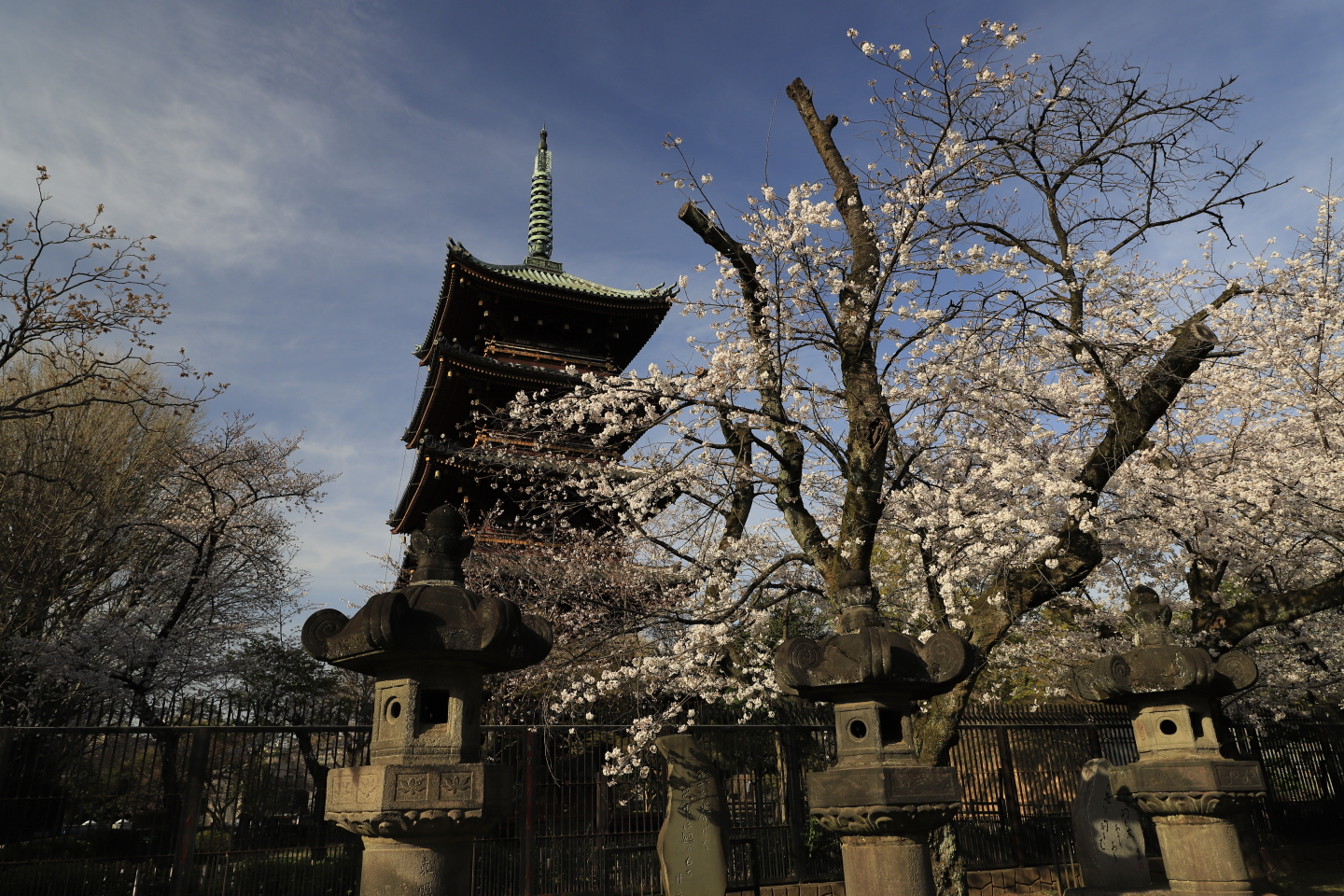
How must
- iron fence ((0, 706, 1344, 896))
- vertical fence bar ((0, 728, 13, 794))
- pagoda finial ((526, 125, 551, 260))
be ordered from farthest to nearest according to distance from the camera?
pagoda finial ((526, 125, 551, 260)), iron fence ((0, 706, 1344, 896)), vertical fence bar ((0, 728, 13, 794))

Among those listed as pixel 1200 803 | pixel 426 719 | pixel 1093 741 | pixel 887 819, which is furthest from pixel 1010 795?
pixel 426 719

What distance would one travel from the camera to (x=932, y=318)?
904 centimetres

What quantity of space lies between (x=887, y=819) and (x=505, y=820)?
6165 millimetres

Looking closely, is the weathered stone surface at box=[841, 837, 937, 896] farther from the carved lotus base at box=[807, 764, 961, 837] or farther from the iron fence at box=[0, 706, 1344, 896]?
the iron fence at box=[0, 706, 1344, 896]

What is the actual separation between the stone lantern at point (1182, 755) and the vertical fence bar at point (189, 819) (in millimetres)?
8991

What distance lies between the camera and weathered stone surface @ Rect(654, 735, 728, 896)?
31.8ft

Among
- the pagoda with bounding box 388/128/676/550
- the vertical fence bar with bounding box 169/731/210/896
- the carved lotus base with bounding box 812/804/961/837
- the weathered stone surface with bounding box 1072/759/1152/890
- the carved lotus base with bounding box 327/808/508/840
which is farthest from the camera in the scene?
the pagoda with bounding box 388/128/676/550

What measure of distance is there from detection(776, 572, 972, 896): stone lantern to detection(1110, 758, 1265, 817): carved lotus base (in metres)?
2.73

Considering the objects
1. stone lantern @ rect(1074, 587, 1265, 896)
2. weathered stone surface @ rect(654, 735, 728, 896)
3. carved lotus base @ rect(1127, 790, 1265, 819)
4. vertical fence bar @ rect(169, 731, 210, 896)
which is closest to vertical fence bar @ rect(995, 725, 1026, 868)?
weathered stone surface @ rect(654, 735, 728, 896)

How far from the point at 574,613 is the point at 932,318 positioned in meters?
8.35

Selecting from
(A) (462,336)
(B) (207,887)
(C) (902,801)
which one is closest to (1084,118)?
(C) (902,801)

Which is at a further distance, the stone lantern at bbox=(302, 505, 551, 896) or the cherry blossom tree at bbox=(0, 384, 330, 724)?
the cherry blossom tree at bbox=(0, 384, 330, 724)

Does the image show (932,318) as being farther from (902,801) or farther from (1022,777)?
(1022,777)

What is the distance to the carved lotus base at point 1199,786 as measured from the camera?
676cm
